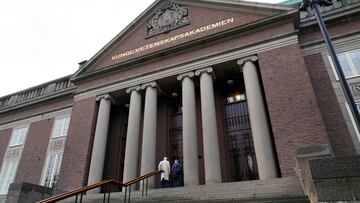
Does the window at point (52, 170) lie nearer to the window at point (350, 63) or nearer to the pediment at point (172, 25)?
the pediment at point (172, 25)

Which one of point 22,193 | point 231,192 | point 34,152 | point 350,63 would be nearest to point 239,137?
point 231,192

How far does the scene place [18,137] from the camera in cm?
1984

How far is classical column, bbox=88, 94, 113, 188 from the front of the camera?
14.1 metres

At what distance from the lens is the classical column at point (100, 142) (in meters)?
14.1

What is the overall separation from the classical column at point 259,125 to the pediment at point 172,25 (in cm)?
282

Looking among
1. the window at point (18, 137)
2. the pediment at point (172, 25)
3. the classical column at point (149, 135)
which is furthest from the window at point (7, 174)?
the classical column at point (149, 135)

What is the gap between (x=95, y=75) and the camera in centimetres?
1759

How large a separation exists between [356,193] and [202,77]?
998 cm

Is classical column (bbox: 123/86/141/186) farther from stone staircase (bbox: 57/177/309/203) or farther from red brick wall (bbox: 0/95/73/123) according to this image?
red brick wall (bbox: 0/95/73/123)

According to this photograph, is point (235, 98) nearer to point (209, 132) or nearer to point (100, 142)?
point (209, 132)

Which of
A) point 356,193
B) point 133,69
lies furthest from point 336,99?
point 133,69

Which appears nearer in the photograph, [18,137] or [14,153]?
[14,153]

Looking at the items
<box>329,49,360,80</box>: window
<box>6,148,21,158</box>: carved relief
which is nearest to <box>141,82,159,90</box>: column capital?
<box>329,49,360,80</box>: window

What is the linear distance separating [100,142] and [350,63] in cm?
1317
